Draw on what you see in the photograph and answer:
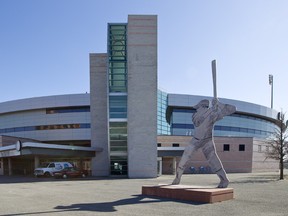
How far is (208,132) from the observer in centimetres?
1612

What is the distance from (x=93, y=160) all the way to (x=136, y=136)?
912 centimetres

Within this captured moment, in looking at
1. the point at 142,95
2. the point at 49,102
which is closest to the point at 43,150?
the point at 142,95

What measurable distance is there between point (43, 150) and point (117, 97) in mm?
10935

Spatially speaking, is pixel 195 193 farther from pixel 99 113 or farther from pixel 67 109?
pixel 67 109

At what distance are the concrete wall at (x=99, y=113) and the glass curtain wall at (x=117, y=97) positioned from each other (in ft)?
11.6

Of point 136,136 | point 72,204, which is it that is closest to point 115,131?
point 136,136

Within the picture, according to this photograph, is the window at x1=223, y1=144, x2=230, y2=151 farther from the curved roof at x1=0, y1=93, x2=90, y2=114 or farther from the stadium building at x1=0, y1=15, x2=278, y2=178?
the curved roof at x1=0, y1=93, x2=90, y2=114

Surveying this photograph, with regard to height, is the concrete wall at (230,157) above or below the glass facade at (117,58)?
below

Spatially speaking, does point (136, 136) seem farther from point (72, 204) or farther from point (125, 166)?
point (72, 204)

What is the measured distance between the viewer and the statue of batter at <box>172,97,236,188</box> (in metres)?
15.6

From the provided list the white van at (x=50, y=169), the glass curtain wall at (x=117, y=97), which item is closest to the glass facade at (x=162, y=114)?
the glass curtain wall at (x=117, y=97)

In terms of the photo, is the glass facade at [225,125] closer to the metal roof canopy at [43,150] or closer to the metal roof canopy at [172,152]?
the metal roof canopy at [172,152]

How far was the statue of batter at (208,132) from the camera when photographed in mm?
15594

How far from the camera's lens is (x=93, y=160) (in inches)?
1667
